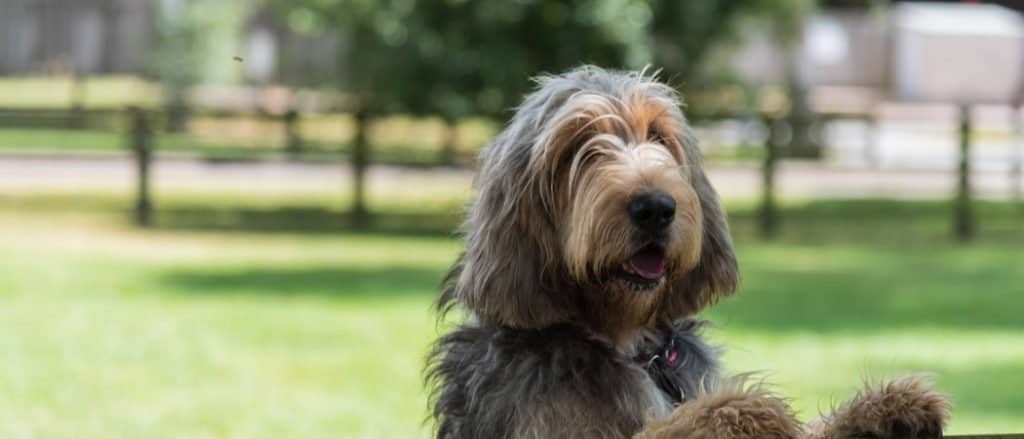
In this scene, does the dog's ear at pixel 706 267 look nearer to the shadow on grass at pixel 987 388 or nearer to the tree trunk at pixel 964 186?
the shadow on grass at pixel 987 388

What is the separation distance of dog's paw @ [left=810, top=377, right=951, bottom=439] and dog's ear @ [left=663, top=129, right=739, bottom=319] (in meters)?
0.66

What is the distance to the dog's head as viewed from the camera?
174 inches

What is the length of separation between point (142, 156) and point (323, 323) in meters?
8.41

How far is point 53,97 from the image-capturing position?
35.9 meters

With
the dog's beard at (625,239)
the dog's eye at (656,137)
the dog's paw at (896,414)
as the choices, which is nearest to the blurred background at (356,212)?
the dog's paw at (896,414)

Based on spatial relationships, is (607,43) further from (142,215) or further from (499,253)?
(499,253)

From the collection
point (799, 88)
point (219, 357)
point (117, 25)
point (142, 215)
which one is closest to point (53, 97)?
point (117, 25)

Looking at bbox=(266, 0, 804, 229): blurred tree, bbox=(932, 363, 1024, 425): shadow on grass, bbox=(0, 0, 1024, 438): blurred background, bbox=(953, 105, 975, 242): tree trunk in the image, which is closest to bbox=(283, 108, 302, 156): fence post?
bbox=(0, 0, 1024, 438): blurred background

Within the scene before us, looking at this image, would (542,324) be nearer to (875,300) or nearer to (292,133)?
(875,300)

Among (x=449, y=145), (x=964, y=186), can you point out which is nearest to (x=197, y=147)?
(x=449, y=145)

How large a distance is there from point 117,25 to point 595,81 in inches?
1276

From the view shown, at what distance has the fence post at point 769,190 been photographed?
67.8ft

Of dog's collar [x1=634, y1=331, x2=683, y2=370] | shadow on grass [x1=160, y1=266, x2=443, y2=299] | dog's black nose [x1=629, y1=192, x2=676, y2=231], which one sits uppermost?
dog's black nose [x1=629, y1=192, x2=676, y2=231]

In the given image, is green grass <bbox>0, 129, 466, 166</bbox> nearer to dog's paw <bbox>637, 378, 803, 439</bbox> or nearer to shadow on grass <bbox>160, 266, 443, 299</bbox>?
shadow on grass <bbox>160, 266, 443, 299</bbox>
